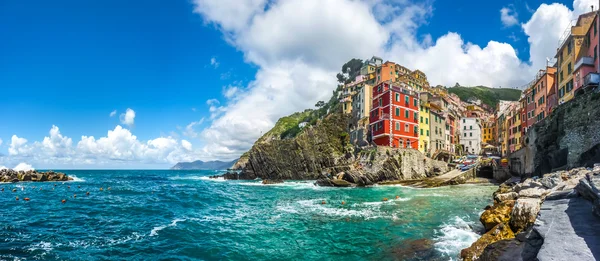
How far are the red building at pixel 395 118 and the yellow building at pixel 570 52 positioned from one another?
26.5 metres

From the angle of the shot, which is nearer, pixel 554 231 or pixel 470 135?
pixel 554 231

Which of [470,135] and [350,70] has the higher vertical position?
[350,70]

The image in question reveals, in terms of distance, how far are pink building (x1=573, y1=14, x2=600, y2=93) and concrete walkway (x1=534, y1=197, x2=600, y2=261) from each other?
30112mm

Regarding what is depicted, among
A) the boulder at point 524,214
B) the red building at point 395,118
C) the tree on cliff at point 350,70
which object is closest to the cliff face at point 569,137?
the boulder at point 524,214

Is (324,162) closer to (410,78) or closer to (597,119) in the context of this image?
(410,78)

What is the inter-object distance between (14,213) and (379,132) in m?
56.7

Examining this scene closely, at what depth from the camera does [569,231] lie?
8766 mm

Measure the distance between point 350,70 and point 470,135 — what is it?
51.6 m

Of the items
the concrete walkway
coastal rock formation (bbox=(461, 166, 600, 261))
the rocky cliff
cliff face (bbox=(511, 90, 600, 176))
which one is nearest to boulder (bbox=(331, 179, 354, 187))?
the rocky cliff

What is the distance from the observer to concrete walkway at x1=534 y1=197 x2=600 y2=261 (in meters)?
7.42

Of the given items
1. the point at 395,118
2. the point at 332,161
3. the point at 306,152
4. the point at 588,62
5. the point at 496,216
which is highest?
the point at 588,62

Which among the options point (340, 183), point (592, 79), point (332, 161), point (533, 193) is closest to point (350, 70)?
point (332, 161)

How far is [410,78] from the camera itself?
3428 inches

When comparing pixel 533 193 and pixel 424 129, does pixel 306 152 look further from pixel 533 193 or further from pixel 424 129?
pixel 533 193
